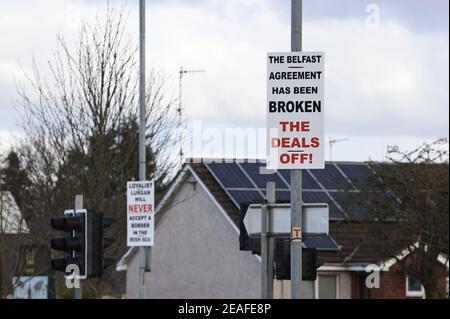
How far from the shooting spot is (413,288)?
143ft

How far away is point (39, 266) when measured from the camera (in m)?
61.7

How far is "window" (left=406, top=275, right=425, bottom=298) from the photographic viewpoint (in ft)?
142

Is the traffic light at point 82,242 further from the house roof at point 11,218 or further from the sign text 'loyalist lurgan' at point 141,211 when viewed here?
the house roof at point 11,218

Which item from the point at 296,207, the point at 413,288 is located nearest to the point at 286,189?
the point at 413,288

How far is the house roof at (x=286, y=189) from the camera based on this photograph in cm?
4266

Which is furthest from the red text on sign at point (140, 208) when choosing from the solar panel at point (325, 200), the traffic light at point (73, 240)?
the solar panel at point (325, 200)

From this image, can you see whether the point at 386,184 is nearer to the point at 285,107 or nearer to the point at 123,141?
the point at 123,141

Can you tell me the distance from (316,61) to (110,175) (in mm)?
16974

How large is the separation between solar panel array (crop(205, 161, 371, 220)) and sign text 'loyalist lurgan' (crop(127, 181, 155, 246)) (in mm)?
18602

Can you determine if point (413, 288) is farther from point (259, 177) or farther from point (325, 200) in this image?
point (259, 177)

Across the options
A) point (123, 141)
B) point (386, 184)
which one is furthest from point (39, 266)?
point (123, 141)
